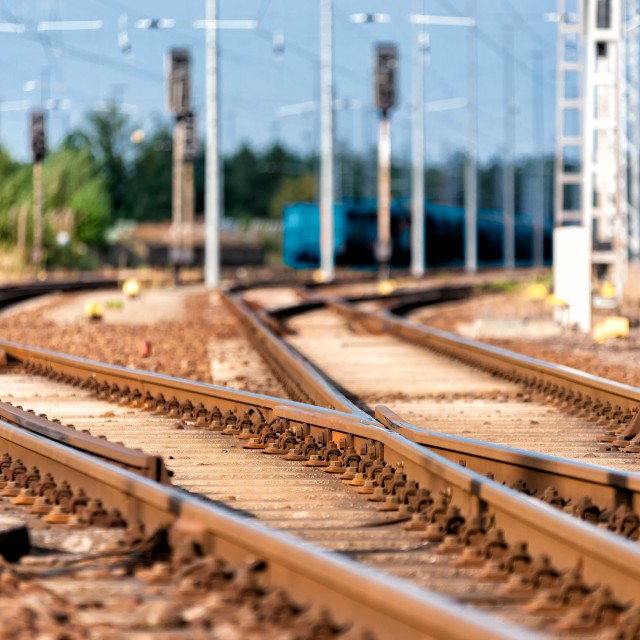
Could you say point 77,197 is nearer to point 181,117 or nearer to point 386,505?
Result: point 181,117

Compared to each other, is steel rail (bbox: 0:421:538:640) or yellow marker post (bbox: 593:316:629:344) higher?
steel rail (bbox: 0:421:538:640)

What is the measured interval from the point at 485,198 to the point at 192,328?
15893 centimetres

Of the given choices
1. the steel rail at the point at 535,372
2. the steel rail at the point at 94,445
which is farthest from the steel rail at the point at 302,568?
the steel rail at the point at 535,372

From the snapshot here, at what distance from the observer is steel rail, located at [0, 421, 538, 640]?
150 inches

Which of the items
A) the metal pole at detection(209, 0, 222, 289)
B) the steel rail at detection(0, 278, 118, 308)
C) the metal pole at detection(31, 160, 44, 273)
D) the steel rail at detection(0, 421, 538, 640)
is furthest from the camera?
the metal pole at detection(31, 160, 44, 273)

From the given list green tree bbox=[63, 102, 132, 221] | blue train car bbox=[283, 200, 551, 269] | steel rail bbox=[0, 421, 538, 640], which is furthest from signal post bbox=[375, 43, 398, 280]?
green tree bbox=[63, 102, 132, 221]

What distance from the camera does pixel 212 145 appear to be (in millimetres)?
44125

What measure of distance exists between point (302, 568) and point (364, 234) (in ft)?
196

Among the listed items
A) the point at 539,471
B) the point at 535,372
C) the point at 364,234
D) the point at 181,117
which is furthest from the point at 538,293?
the point at 364,234

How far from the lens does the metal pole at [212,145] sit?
43.7m

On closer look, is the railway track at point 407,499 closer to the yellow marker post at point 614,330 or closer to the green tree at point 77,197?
the yellow marker post at point 614,330

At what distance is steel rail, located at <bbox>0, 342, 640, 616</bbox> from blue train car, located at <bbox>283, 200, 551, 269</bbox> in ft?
168

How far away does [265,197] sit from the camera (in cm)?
13600

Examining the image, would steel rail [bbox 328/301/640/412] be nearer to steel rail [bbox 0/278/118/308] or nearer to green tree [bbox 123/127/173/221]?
steel rail [bbox 0/278/118/308]
